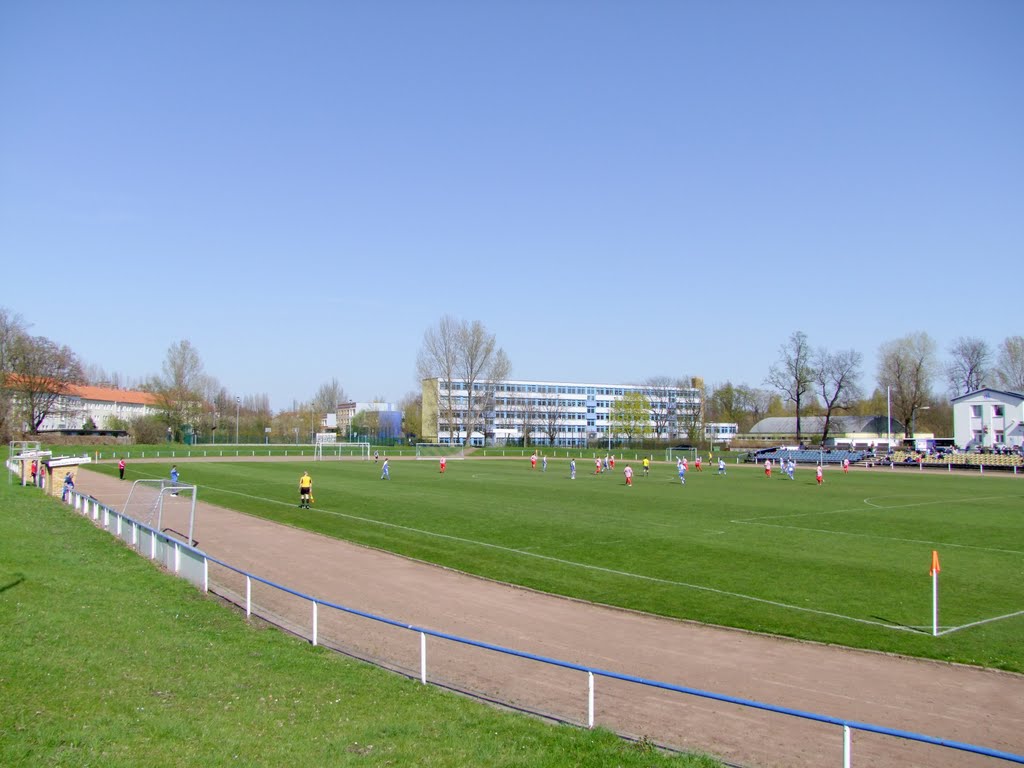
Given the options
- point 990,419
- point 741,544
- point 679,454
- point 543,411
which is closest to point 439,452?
point 679,454

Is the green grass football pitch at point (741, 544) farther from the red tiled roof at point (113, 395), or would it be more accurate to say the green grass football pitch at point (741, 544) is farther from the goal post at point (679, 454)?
the red tiled roof at point (113, 395)

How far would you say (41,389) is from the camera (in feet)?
308

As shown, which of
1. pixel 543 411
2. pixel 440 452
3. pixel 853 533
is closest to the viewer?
pixel 853 533

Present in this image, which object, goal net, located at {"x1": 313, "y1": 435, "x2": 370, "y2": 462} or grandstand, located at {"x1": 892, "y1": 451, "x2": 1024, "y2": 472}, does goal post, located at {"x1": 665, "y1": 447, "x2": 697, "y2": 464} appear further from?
goal net, located at {"x1": 313, "y1": 435, "x2": 370, "y2": 462}

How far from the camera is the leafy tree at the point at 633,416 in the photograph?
133 meters

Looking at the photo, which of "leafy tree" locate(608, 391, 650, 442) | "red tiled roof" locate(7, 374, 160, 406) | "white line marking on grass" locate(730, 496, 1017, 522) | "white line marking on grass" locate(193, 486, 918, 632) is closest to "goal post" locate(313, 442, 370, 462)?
"red tiled roof" locate(7, 374, 160, 406)

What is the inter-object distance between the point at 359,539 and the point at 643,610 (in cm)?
1281

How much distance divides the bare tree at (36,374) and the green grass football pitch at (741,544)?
55623 millimetres

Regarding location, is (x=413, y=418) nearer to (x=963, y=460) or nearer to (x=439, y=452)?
(x=439, y=452)

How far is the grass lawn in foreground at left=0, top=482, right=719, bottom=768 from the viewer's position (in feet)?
26.7

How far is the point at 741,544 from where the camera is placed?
25.2 m

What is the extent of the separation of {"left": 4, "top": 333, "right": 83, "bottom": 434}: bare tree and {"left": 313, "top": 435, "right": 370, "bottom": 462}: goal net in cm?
3223

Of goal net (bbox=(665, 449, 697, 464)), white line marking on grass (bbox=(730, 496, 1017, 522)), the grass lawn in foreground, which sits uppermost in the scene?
the grass lawn in foreground

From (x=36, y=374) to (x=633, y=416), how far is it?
87.9 metres
